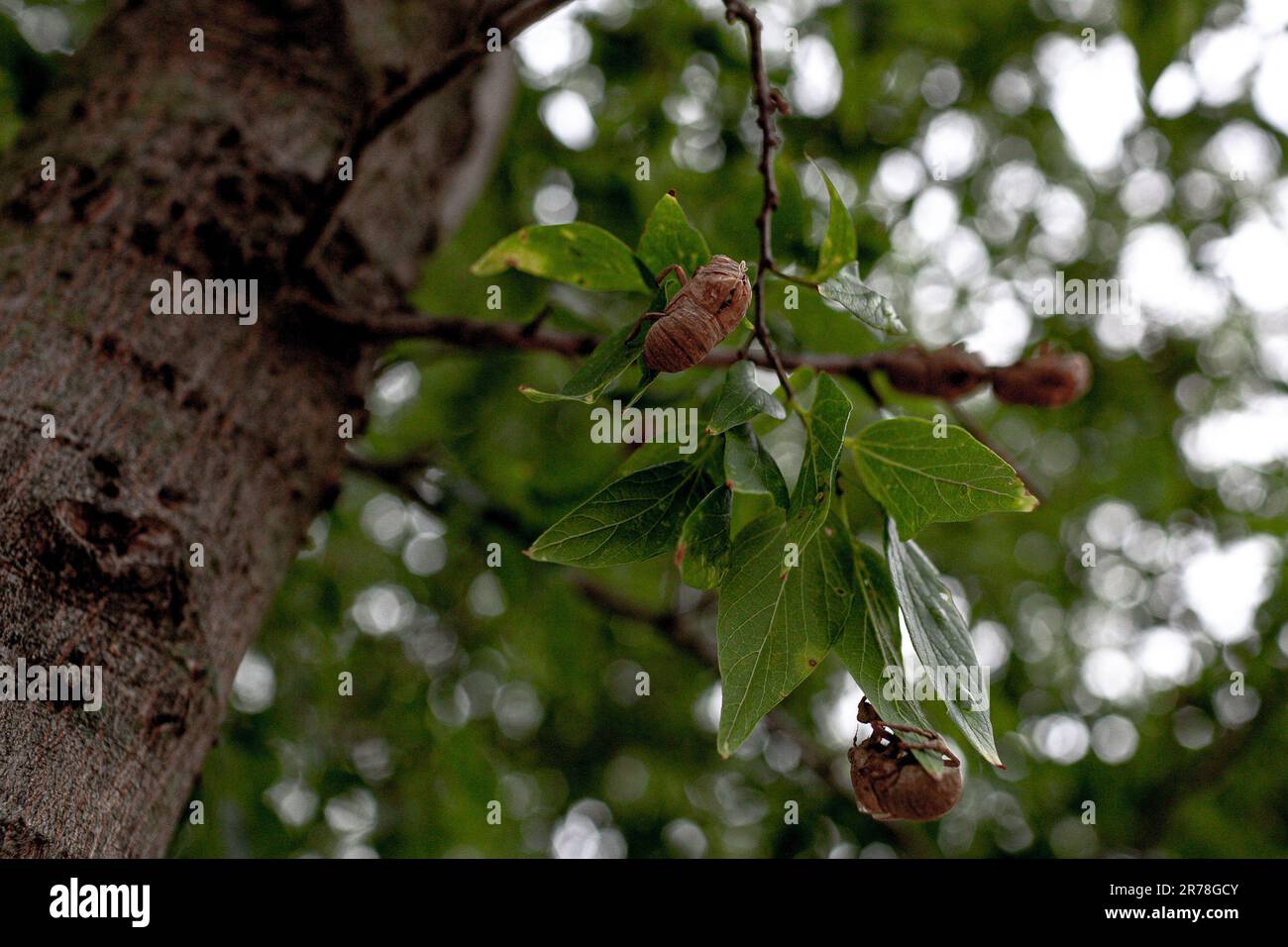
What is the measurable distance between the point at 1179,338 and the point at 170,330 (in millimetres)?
4219

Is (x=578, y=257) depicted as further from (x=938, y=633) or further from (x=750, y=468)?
(x=938, y=633)

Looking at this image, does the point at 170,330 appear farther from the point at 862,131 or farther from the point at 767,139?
the point at 862,131

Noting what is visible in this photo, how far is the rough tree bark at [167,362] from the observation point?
4.27 feet

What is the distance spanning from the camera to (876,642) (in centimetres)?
128

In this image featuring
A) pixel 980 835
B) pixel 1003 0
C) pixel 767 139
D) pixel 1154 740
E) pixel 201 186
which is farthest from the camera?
pixel 1154 740

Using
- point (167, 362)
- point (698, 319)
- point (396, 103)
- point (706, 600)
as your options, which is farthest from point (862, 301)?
point (706, 600)

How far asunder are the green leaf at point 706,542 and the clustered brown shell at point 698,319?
7.5 inches

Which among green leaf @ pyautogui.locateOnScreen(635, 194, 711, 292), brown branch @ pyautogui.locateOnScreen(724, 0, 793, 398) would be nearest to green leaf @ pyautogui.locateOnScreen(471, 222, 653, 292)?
green leaf @ pyautogui.locateOnScreen(635, 194, 711, 292)

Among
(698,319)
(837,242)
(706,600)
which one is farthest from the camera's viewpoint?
(706,600)

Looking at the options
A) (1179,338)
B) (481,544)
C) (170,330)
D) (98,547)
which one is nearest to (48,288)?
(170,330)

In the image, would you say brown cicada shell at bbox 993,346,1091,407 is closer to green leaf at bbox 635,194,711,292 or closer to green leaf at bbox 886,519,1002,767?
green leaf at bbox 886,519,1002,767

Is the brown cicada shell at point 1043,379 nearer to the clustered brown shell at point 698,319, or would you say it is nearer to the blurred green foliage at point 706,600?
the blurred green foliage at point 706,600

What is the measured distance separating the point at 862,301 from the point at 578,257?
1.56 ft

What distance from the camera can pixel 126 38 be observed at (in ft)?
6.77
